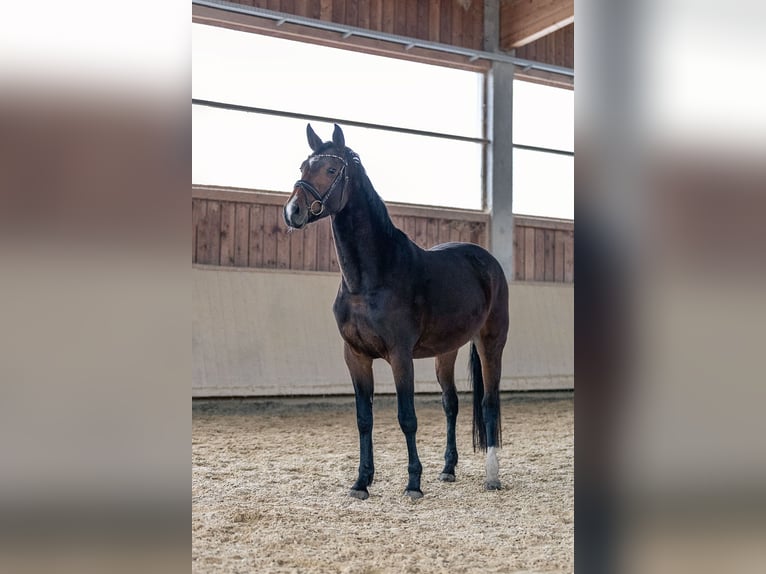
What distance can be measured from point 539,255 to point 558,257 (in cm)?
32

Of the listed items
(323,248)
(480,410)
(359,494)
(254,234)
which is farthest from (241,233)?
(359,494)

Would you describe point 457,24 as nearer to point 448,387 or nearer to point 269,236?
point 269,236

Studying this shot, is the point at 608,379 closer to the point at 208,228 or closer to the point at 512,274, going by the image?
the point at 208,228

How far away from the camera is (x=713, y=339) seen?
125 cm

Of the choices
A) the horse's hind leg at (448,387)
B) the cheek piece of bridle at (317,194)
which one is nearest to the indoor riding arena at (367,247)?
the cheek piece of bridle at (317,194)

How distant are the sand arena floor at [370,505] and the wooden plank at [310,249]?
2172 mm

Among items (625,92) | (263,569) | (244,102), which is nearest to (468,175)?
(244,102)

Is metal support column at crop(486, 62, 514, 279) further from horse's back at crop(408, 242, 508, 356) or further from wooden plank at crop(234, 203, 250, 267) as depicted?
horse's back at crop(408, 242, 508, 356)

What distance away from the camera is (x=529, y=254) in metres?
9.48

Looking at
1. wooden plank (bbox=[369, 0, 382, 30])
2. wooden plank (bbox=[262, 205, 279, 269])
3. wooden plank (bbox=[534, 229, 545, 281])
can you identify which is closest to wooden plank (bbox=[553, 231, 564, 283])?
wooden plank (bbox=[534, 229, 545, 281])

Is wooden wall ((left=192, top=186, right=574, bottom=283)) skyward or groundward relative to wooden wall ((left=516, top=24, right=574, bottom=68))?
groundward

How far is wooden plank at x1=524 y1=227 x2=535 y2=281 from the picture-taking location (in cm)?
945

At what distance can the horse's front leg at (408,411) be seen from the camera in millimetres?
3736

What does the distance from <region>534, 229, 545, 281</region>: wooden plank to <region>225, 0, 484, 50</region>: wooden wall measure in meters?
2.43
